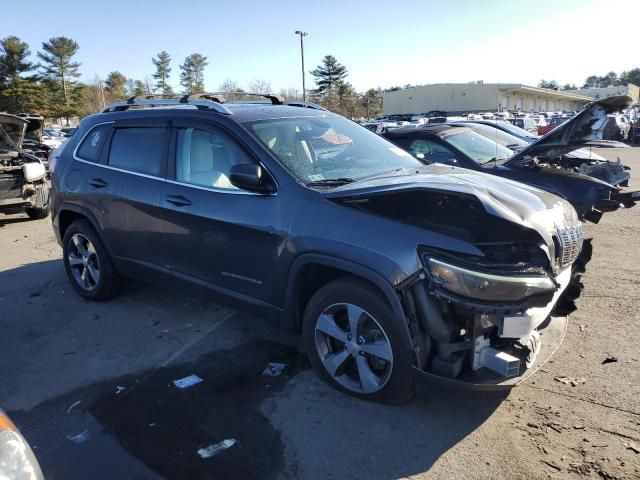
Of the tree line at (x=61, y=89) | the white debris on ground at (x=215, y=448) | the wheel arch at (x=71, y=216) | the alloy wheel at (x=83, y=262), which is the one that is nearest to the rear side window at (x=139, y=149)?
the wheel arch at (x=71, y=216)

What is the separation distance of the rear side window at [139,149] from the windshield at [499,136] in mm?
5848

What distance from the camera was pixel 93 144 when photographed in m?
5.22

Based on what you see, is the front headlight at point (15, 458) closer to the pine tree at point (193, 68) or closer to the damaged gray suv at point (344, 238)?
the damaged gray suv at point (344, 238)

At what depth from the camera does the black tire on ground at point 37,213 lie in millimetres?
10070

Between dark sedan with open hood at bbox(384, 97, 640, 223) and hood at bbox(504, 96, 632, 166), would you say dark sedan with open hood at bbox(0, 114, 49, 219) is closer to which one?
dark sedan with open hood at bbox(384, 97, 640, 223)

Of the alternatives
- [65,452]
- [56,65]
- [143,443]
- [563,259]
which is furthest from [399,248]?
[56,65]

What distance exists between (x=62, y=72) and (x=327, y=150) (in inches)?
2887

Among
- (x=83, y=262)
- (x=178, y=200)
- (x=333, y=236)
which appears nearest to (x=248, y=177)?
(x=333, y=236)

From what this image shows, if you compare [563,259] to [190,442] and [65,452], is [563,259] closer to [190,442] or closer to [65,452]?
[190,442]

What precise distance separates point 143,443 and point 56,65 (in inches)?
2933

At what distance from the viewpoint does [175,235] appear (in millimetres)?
4273

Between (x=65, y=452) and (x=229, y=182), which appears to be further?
(x=229, y=182)

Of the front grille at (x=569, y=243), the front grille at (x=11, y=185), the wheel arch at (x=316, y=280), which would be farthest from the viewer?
the front grille at (x=11, y=185)

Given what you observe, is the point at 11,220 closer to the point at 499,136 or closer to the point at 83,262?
the point at 83,262
